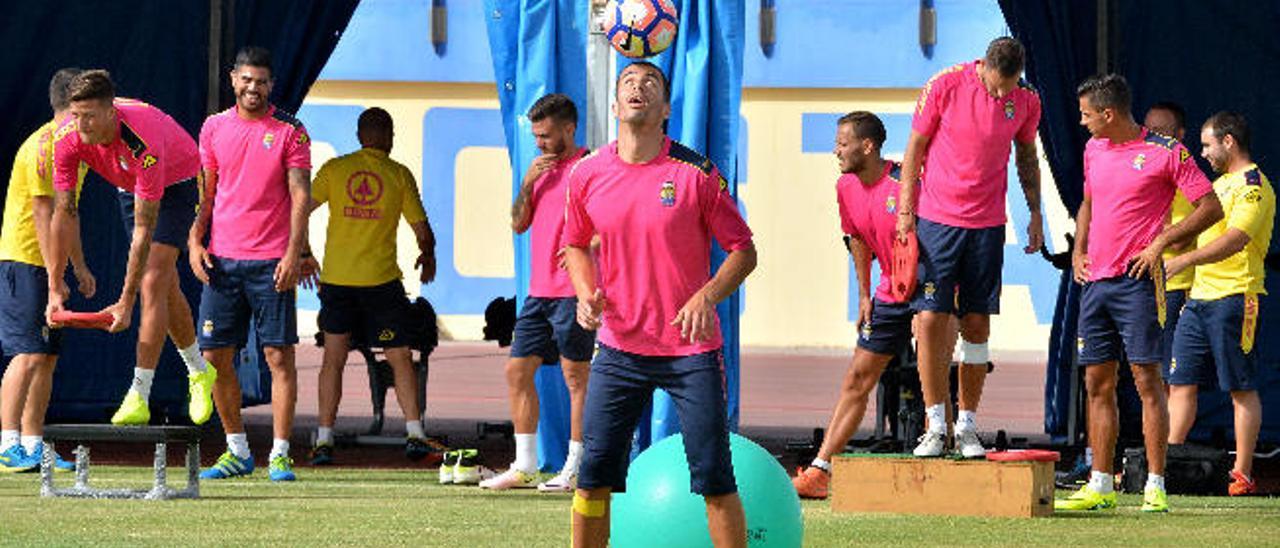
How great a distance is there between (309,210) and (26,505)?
247cm

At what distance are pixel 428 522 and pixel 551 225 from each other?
7.88 feet

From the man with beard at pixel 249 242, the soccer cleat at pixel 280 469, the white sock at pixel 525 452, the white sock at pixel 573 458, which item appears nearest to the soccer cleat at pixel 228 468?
the man with beard at pixel 249 242

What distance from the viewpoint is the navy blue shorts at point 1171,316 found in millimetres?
13055

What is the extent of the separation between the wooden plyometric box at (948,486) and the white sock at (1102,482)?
1.06ft

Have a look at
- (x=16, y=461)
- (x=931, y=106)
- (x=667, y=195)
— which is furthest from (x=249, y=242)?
(x=667, y=195)

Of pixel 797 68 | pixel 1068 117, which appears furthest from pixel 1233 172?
pixel 797 68

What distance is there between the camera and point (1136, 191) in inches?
445

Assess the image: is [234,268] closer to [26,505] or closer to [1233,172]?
[26,505]

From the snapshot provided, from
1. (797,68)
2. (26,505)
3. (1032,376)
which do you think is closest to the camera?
(26,505)

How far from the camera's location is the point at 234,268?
12820 millimetres

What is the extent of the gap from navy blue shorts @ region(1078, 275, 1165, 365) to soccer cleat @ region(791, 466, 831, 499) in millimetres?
1480

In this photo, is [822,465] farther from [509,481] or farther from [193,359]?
[193,359]

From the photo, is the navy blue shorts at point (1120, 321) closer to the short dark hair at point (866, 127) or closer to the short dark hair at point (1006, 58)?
the short dark hair at point (1006, 58)

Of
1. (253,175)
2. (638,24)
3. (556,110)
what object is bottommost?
(253,175)
